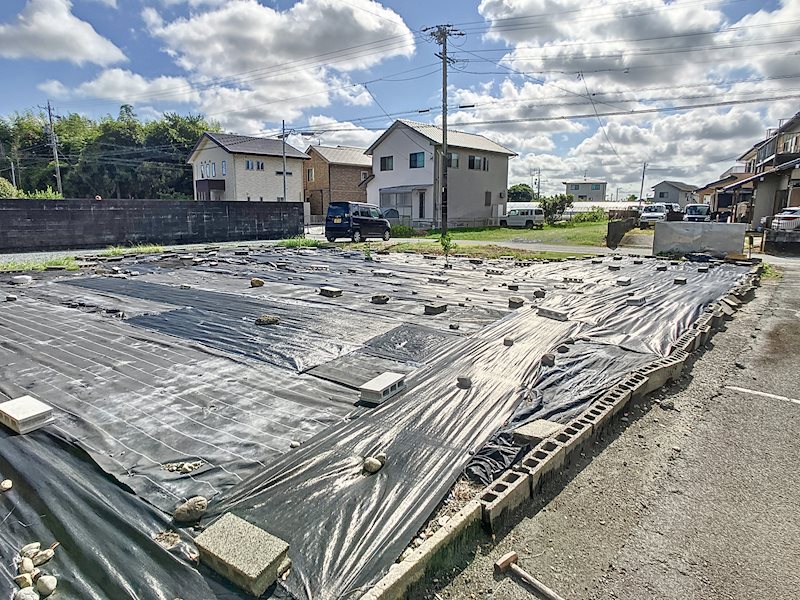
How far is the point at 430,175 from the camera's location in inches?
1017

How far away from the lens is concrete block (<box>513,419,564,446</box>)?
101 inches

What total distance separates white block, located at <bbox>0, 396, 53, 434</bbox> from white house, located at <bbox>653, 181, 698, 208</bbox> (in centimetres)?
6149

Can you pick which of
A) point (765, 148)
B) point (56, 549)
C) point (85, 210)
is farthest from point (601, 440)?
point (765, 148)

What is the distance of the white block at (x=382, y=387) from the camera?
3.06 meters

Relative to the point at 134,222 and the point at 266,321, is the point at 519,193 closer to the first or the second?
the point at 134,222

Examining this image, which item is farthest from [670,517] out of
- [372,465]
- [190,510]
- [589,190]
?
[589,190]

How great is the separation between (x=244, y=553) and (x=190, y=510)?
458mm

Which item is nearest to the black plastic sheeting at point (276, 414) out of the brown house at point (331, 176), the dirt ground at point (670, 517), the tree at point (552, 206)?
the dirt ground at point (670, 517)

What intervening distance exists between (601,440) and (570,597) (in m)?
1.25

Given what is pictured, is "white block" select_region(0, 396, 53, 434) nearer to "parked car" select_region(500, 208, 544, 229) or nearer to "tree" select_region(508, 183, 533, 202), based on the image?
"parked car" select_region(500, 208, 544, 229)

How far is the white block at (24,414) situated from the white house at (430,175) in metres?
22.8

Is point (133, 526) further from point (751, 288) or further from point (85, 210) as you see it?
point (85, 210)

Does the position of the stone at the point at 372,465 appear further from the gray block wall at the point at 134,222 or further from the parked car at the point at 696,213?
the parked car at the point at 696,213

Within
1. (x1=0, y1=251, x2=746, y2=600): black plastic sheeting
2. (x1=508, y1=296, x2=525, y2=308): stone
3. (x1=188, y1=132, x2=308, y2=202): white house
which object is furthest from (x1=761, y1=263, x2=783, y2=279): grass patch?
(x1=188, y1=132, x2=308, y2=202): white house
